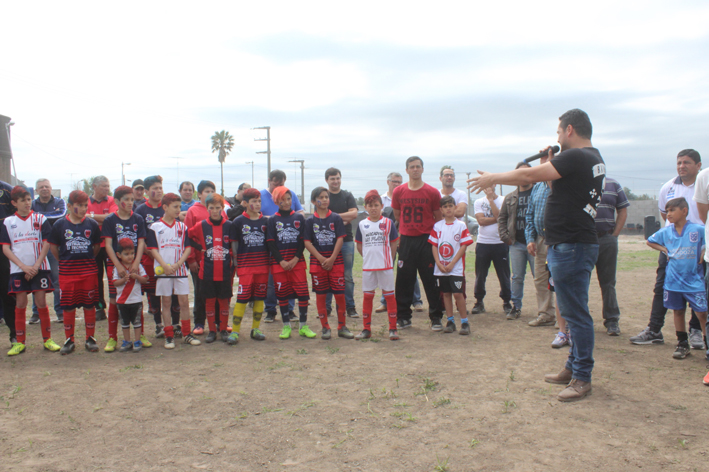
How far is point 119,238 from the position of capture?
5594 mm

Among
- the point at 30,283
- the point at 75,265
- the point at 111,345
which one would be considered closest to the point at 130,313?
the point at 111,345

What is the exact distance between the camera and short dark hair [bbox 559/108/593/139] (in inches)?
155

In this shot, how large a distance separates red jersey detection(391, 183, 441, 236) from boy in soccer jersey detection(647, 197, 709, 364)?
276 centimetres

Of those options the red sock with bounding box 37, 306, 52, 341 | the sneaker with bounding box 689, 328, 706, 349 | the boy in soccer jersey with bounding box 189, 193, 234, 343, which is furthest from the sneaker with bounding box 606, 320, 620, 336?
the red sock with bounding box 37, 306, 52, 341

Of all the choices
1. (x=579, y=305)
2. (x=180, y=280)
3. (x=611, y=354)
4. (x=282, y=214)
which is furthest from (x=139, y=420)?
(x=611, y=354)

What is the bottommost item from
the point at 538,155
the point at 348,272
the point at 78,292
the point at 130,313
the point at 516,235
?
the point at 130,313

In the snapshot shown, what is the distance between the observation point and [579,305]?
386 centimetres

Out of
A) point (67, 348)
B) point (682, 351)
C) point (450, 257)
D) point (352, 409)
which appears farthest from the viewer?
point (450, 257)

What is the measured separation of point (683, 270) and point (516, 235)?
2.25 meters

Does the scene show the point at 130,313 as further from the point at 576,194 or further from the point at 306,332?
the point at 576,194

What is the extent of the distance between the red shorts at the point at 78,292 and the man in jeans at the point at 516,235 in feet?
18.4

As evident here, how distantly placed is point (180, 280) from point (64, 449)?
288cm

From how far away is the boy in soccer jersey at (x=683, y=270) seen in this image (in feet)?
16.1

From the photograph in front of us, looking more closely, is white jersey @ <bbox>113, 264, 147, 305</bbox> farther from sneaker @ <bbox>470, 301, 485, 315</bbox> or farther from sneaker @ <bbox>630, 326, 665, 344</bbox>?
sneaker @ <bbox>630, 326, 665, 344</bbox>
